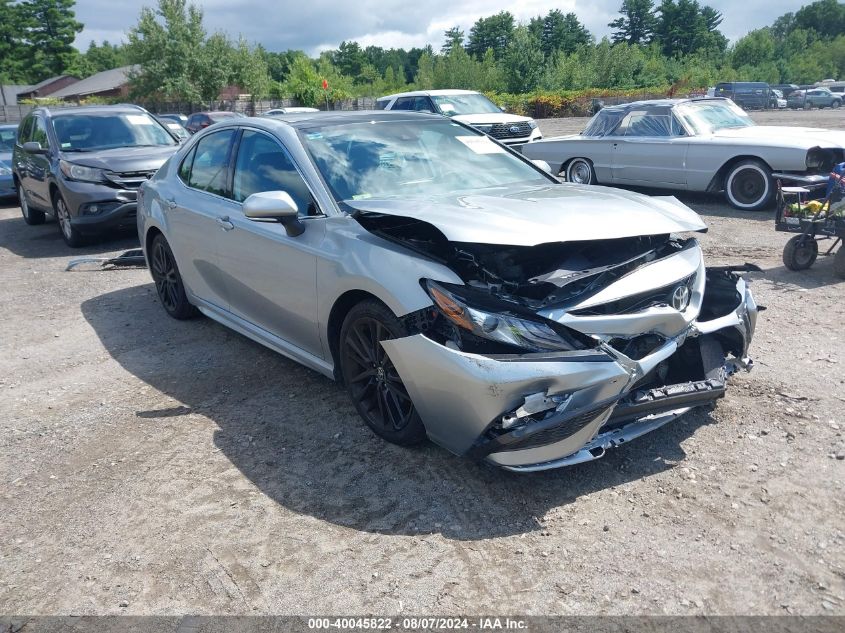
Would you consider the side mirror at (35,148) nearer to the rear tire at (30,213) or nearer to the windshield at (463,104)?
the rear tire at (30,213)

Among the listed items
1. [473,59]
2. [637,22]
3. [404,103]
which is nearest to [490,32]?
[637,22]

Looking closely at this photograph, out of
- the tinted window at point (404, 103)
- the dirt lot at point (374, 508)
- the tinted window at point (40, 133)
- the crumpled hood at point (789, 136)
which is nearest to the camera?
the dirt lot at point (374, 508)

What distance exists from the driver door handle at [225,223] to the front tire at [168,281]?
1.12 m

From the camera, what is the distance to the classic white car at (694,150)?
32.4ft

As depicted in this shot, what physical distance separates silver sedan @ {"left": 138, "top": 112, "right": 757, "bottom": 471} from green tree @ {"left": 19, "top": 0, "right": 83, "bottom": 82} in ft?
283

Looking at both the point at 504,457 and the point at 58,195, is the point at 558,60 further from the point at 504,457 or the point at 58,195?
the point at 504,457

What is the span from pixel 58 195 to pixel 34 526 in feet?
25.8

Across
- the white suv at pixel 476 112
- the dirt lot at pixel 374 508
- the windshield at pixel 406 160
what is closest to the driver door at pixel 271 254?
the windshield at pixel 406 160

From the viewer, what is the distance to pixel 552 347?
3215 mm

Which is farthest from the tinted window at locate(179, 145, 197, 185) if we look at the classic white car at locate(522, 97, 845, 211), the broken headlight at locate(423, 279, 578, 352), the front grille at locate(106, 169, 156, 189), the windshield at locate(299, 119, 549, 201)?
the classic white car at locate(522, 97, 845, 211)

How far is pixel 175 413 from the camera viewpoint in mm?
4582

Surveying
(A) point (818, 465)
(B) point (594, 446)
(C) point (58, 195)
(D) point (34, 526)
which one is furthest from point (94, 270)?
(A) point (818, 465)

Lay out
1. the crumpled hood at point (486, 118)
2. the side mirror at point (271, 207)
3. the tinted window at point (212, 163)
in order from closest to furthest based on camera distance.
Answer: the side mirror at point (271, 207), the tinted window at point (212, 163), the crumpled hood at point (486, 118)

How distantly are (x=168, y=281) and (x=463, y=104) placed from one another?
39.3ft
